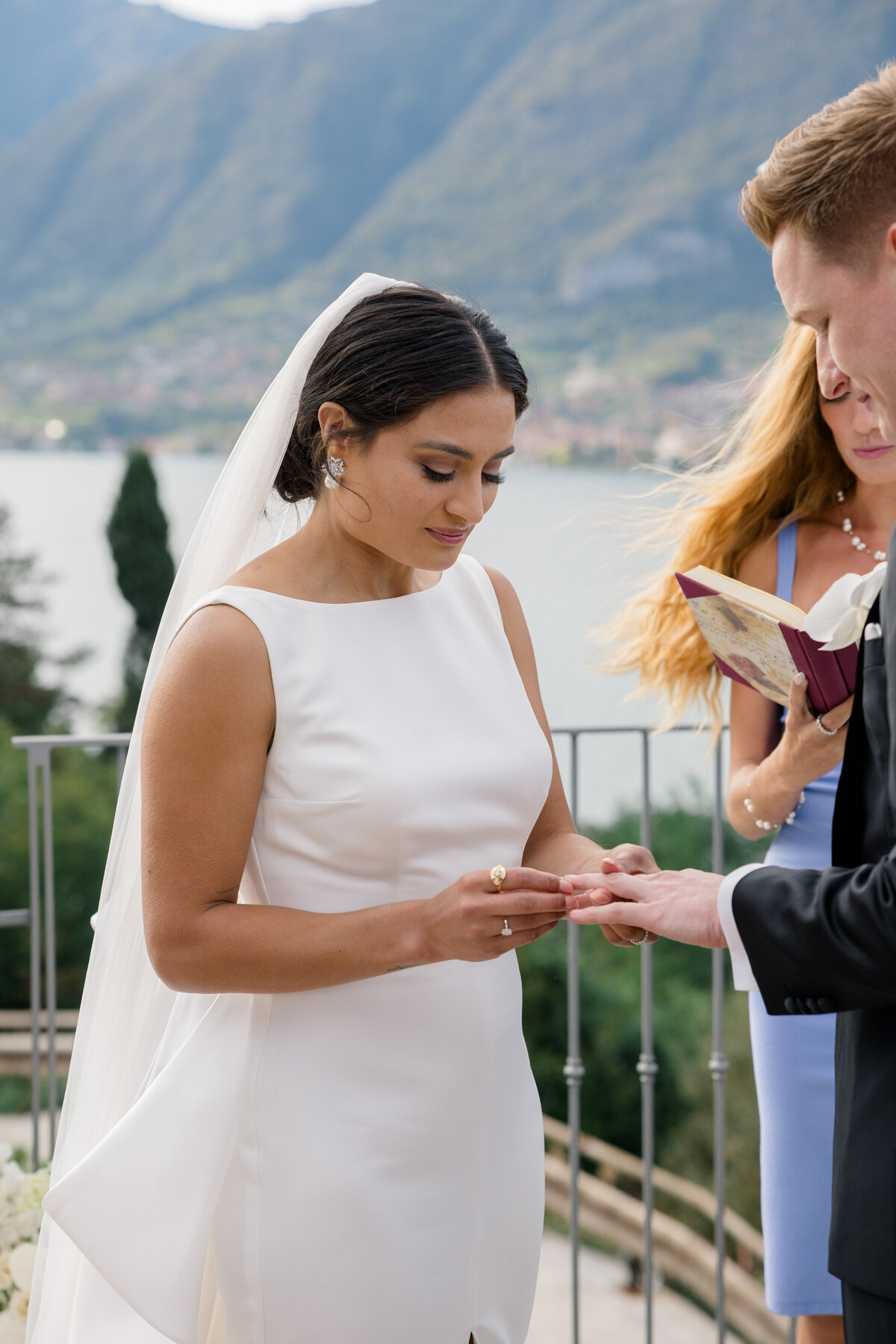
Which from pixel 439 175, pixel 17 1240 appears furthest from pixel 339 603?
pixel 439 175

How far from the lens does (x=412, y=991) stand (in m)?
1.63

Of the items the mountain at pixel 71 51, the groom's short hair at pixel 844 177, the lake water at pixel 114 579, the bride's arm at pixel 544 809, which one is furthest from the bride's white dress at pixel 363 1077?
the mountain at pixel 71 51

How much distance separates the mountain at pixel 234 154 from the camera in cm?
1967

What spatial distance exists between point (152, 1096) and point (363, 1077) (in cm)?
27

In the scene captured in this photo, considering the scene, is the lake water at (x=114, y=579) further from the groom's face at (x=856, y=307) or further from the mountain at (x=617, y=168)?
the groom's face at (x=856, y=307)

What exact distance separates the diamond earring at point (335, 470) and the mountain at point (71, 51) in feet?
77.5

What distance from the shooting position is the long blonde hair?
89.0 inches

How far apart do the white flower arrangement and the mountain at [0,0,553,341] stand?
18.5 meters

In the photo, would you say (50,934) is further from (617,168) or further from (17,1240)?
(617,168)

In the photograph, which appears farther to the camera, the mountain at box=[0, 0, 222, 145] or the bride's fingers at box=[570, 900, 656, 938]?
the mountain at box=[0, 0, 222, 145]

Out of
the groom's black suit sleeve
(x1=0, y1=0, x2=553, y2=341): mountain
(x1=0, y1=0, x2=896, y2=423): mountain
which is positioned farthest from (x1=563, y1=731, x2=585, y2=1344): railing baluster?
(x1=0, y1=0, x2=553, y2=341): mountain

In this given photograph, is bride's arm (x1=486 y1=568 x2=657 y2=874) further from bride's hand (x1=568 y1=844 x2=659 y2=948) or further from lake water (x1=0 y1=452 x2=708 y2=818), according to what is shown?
lake water (x1=0 y1=452 x2=708 y2=818)

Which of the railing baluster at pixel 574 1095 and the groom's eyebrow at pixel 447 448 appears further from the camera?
the railing baluster at pixel 574 1095

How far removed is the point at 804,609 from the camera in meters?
2.21
